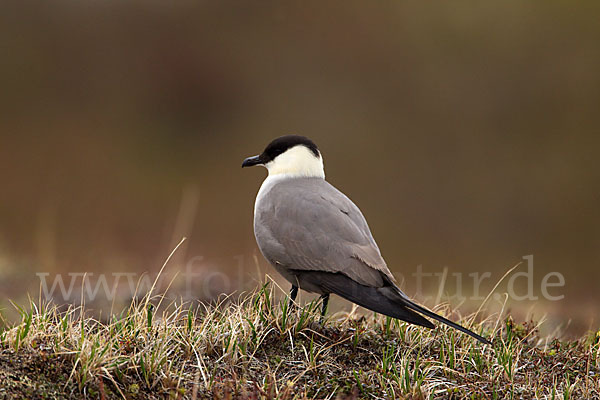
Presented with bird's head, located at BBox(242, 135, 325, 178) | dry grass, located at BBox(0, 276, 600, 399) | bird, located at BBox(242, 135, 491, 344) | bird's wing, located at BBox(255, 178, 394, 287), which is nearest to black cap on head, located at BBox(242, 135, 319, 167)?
bird's head, located at BBox(242, 135, 325, 178)

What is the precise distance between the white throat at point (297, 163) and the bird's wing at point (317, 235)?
0.24m

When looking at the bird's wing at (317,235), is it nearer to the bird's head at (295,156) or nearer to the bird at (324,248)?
the bird at (324,248)

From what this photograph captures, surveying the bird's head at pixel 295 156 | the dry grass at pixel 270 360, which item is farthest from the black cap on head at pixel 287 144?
the dry grass at pixel 270 360

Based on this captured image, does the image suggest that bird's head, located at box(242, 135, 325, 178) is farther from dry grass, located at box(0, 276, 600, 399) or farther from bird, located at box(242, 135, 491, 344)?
dry grass, located at box(0, 276, 600, 399)

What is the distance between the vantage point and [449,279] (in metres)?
6.12

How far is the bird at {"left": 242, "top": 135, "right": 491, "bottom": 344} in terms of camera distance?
3418mm

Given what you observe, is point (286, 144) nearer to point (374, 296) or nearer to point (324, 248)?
point (324, 248)

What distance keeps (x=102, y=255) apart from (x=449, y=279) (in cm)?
302

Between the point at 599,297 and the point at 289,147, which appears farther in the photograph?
the point at 599,297

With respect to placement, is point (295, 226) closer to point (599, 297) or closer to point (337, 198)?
point (337, 198)

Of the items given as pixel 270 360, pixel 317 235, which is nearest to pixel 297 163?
pixel 317 235

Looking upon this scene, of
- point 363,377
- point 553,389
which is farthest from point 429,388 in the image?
point 553,389

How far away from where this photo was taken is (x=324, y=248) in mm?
3568

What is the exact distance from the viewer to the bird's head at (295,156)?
416 cm
